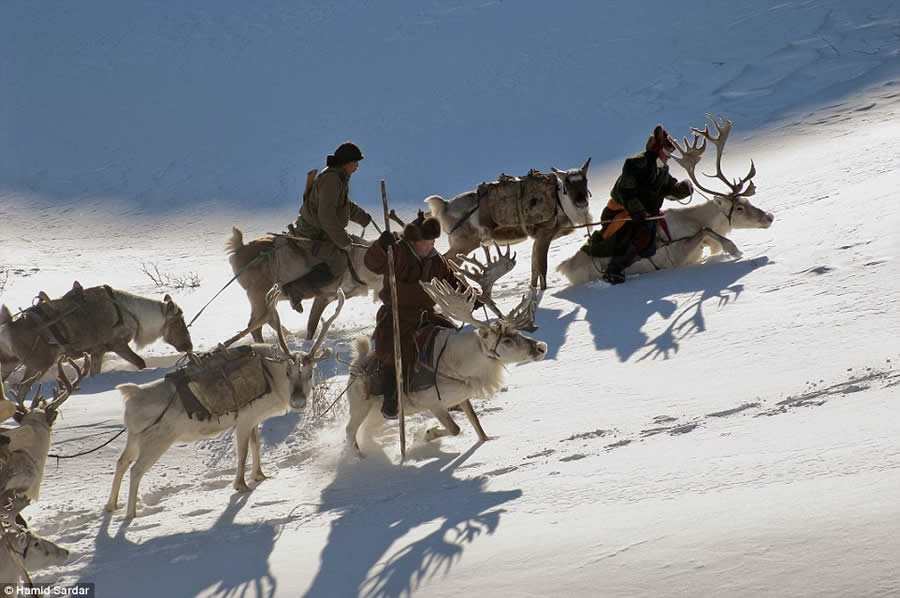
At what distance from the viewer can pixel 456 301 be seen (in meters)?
7.60

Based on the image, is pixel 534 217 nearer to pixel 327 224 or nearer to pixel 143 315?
pixel 327 224

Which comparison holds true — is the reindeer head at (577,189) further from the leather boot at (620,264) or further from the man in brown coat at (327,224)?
the man in brown coat at (327,224)

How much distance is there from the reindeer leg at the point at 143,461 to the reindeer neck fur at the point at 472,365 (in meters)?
2.03

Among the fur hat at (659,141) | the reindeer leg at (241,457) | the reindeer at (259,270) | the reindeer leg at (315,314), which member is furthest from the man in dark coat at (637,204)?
the reindeer leg at (241,457)

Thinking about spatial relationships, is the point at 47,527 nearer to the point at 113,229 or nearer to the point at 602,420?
the point at 602,420

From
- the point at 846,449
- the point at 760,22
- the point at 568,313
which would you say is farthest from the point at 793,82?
the point at 846,449

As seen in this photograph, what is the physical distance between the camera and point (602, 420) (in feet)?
25.0

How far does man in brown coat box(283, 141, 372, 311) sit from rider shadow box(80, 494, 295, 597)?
156 inches

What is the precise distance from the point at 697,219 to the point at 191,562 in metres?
7.07

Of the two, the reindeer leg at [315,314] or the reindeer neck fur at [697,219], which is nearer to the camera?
the reindeer leg at [315,314]

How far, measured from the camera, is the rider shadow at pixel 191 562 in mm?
5855

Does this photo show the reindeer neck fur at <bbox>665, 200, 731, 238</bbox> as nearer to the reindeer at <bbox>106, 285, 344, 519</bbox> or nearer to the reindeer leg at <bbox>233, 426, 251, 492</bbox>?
the reindeer at <bbox>106, 285, 344, 519</bbox>

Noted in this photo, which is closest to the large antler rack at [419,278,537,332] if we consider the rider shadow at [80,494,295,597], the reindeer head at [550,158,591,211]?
the rider shadow at [80,494,295,597]

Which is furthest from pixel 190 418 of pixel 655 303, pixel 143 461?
pixel 655 303
